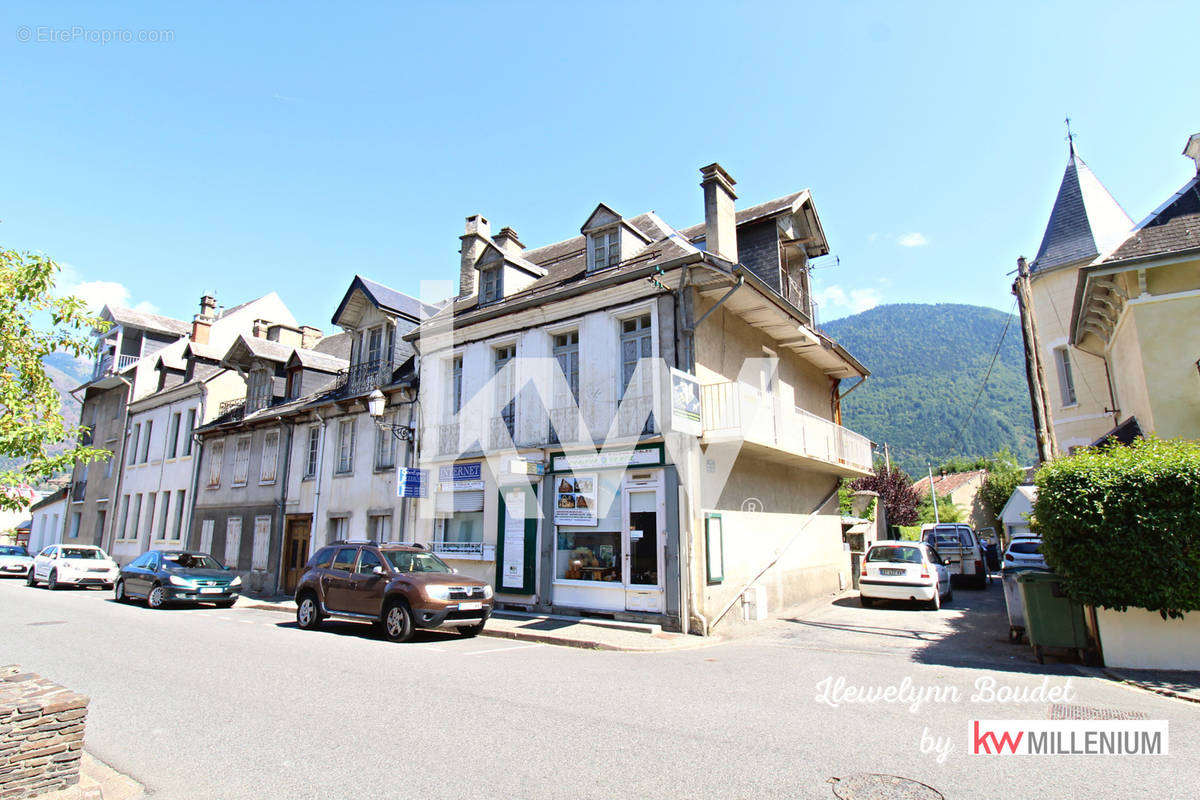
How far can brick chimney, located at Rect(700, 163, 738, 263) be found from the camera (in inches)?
547

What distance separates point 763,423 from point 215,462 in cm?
2035

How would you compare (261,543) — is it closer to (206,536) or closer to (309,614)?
(206,536)

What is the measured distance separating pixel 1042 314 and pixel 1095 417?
4365 millimetres

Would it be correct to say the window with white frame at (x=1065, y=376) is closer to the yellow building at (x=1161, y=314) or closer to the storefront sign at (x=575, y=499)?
the yellow building at (x=1161, y=314)

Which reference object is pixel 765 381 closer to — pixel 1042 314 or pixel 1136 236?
pixel 1136 236

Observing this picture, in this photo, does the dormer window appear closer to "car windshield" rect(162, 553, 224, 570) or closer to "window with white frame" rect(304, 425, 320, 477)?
"window with white frame" rect(304, 425, 320, 477)

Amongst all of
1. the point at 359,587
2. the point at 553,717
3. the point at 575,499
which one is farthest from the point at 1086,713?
the point at 359,587

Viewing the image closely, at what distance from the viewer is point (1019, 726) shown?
5.81 metres

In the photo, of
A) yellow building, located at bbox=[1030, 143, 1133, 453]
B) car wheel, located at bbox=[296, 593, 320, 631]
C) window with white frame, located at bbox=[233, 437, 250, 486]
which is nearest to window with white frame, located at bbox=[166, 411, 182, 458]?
window with white frame, located at bbox=[233, 437, 250, 486]

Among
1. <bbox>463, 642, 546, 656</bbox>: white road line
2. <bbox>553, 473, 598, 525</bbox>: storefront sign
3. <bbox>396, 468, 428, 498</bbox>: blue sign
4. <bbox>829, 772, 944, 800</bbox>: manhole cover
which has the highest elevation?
<bbox>396, 468, 428, 498</bbox>: blue sign

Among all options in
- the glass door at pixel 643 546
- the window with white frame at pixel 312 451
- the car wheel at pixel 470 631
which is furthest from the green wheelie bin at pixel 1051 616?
the window with white frame at pixel 312 451

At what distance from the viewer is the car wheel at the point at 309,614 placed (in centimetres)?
1248

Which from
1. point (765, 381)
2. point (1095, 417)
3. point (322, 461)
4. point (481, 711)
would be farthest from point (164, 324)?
point (1095, 417)

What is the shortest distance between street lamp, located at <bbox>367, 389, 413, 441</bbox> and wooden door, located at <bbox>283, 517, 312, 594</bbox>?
452 centimetres
